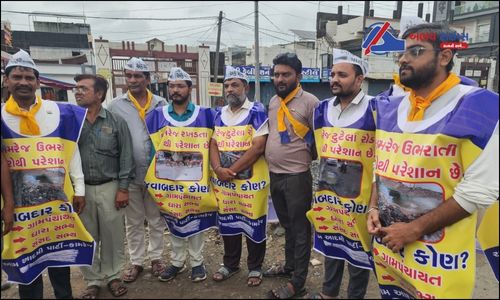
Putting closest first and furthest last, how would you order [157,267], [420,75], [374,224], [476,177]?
[476,177] → [420,75] → [374,224] → [157,267]

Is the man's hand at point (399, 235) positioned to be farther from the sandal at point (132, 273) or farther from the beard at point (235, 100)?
the sandal at point (132, 273)

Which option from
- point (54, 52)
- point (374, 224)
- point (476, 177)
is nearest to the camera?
point (476, 177)

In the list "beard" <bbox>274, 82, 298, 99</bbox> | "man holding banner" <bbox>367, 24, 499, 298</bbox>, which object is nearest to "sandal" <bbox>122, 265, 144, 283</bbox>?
"beard" <bbox>274, 82, 298, 99</bbox>

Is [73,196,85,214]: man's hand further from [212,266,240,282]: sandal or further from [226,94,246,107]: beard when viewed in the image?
[226,94,246,107]: beard

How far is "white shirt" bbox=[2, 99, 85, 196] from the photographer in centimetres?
261

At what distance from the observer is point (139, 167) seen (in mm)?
3662

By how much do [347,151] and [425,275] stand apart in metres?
1.04

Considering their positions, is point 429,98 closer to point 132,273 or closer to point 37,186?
point 37,186

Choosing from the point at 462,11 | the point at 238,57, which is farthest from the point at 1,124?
the point at 238,57

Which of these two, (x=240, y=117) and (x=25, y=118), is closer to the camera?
(x=25, y=118)

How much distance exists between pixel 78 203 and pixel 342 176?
2.26 metres

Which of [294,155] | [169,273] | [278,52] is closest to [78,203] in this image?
[169,273]

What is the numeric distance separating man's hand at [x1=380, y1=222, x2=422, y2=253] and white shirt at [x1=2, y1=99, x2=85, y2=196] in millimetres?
2470

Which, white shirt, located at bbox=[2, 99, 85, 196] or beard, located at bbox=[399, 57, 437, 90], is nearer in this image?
beard, located at bbox=[399, 57, 437, 90]
